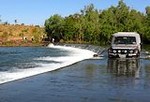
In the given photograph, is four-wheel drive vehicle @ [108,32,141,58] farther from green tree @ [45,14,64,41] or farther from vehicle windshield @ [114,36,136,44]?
green tree @ [45,14,64,41]

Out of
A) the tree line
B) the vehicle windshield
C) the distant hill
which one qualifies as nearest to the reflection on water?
the vehicle windshield

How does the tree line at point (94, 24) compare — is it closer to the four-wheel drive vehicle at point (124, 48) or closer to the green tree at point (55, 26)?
the green tree at point (55, 26)

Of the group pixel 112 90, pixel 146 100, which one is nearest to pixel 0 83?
pixel 112 90

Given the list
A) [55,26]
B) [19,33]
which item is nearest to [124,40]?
[55,26]

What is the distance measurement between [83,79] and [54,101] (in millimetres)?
5849

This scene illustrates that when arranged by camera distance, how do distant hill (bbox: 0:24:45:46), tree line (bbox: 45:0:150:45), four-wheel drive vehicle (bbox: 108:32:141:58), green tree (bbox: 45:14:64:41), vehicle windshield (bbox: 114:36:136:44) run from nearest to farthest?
four-wheel drive vehicle (bbox: 108:32:141:58)
vehicle windshield (bbox: 114:36:136:44)
tree line (bbox: 45:0:150:45)
green tree (bbox: 45:14:64:41)
distant hill (bbox: 0:24:45:46)

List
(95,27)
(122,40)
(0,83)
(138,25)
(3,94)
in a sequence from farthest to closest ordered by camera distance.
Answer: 1. (95,27)
2. (138,25)
3. (122,40)
4. (0,83)
5. (3,94)

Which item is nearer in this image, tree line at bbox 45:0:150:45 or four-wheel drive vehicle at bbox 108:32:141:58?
four-wheel drive vehicle at bbox 108:32:141:58

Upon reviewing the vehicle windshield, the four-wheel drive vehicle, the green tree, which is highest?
the green tree

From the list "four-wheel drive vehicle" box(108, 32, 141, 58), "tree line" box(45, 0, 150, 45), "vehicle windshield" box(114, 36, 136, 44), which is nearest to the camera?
"four-wheel drive vehicle" box(108, 32, 141, 58)

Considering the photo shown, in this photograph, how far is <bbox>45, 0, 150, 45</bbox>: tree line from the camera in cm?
11447

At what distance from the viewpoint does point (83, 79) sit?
1811 cm

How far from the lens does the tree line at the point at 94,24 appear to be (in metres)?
114

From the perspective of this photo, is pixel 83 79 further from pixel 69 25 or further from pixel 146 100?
pixel 69 25
